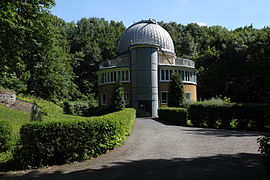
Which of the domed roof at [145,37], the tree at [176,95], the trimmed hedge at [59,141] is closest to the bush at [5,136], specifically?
the trimmed hedge at [59,141]

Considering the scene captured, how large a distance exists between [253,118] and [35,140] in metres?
14.2

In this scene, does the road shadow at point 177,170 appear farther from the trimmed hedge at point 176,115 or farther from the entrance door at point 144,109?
the entrance door at point 144,109

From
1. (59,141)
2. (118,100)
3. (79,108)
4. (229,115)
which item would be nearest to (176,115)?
(229,115)

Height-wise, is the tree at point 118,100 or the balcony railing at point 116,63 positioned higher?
the balcony railing at point 116,63

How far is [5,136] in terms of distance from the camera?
9180 millimetres

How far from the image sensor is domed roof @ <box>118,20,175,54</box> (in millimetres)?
35375

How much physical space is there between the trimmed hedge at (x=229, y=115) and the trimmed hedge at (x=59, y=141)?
11.4 metres

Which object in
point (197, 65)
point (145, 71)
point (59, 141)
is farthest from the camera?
point (197, 65)

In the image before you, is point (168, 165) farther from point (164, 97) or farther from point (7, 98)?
point (164, 97)

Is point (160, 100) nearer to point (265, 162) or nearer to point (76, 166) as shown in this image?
point (76, 166)

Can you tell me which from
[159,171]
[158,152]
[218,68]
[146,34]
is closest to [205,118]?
[158,152]

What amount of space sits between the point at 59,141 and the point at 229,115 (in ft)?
43.0

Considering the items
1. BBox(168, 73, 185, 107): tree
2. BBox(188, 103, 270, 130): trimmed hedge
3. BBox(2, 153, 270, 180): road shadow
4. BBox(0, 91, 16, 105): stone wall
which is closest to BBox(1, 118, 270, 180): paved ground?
BBox(2, 153, 270, 180): road shadow

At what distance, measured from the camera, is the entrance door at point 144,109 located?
2964cm
